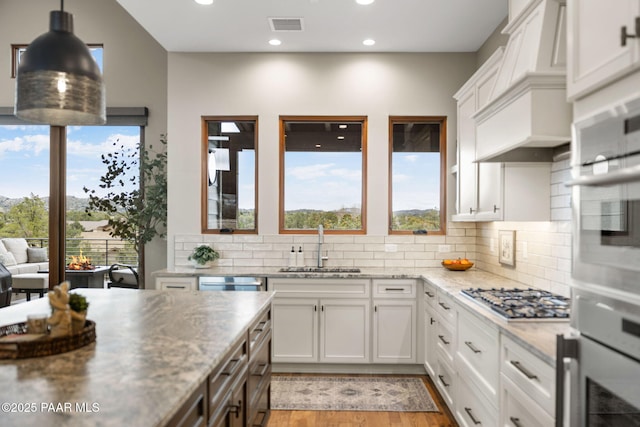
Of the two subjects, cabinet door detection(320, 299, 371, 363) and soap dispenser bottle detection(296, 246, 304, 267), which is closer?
cabinet door detection(320, 299, 371, 363)

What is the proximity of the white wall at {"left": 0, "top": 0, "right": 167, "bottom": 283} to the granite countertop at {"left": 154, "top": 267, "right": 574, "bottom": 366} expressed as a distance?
2.52 meters

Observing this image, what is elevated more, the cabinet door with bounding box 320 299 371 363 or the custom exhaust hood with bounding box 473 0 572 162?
the custom exhaust hood with bounding box 473 0 572 162

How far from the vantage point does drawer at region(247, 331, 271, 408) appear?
2.23 meters

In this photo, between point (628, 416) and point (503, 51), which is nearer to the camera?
point (628, 416)

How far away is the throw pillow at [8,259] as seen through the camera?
6771 millimetres

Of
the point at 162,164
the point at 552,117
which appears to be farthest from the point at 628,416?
the point at 162,164

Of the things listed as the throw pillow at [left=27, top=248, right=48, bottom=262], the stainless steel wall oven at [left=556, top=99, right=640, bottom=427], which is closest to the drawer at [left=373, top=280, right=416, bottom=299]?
the stainless steel wall oven at [left=556, top=99, right=640, bottom=427]

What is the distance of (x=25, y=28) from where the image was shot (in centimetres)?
568

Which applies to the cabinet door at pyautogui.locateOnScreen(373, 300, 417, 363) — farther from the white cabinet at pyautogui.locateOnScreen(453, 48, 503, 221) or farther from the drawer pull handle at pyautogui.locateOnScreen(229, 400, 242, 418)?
the drawer pull handle at pyautogui.locateOnScreen(229, 400, 242, 418)

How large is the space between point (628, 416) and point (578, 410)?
30 centimetres

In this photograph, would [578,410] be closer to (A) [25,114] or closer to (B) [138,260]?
(A) [25,114]

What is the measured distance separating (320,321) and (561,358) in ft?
8.91

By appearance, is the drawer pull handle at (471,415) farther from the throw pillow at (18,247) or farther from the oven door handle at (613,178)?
the throw pillow at (18,247)

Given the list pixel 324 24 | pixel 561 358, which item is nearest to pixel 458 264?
pixel 324 24
